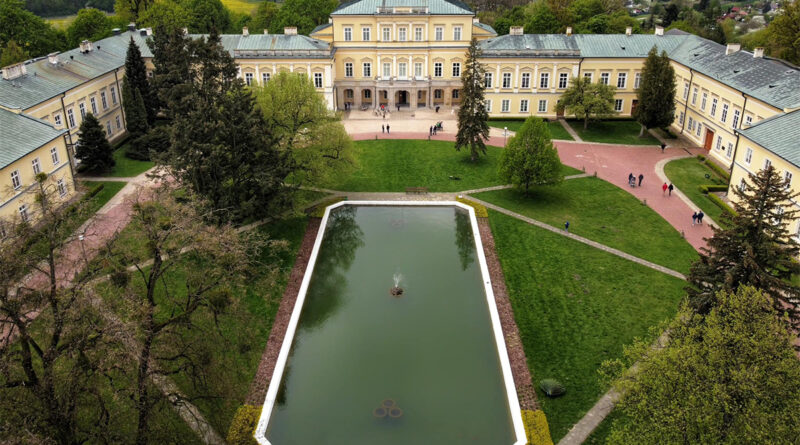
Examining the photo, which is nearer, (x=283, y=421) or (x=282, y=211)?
(x=283, y=421)

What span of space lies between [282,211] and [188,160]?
22.8 feet

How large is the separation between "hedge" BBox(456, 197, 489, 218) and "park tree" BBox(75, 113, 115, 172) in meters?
27.3

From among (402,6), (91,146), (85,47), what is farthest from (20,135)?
(402,6)

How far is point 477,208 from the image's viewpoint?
43.7 meters

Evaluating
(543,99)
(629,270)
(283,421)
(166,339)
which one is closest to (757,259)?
(629,270)

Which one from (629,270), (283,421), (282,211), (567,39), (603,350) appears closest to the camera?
(283,421)

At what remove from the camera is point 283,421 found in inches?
994

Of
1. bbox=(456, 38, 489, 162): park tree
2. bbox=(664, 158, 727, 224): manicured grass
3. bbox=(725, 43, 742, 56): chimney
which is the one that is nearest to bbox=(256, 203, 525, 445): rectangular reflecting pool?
bbox=(456, 38, 489, 162): park tree

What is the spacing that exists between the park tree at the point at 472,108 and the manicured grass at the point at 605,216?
256 inches

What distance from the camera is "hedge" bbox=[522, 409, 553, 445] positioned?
23352 mm

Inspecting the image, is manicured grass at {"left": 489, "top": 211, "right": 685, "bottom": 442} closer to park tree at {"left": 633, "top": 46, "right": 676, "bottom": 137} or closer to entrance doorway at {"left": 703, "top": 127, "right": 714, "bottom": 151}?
park tree at {"left": 633, "top": 46, "right": 676, "bottom": 137}

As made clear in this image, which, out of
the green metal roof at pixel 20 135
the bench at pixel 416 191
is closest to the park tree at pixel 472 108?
the bench at pixel 416 191

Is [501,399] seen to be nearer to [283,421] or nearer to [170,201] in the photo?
[283,421]

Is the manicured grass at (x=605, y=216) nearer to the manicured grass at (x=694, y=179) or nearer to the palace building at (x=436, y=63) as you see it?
the manicured grass at (x=694, y=179)
